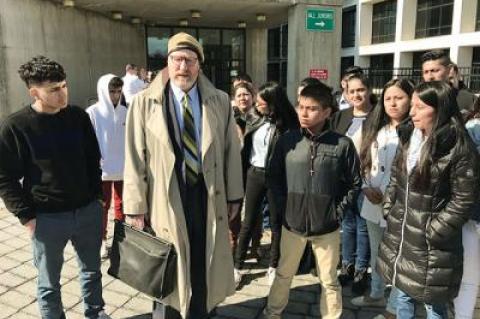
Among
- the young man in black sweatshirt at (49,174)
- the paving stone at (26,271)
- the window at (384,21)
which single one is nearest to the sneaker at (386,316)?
the young man in black sweatshirt at (49,174)

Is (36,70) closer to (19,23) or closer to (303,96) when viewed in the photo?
(303,96)

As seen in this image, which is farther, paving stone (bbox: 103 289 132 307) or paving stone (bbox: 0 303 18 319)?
paving stone (bbox: 103 289 132 307)

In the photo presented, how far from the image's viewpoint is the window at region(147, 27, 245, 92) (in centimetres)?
1639

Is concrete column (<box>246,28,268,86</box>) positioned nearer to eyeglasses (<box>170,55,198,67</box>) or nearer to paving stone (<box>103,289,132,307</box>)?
paving stone (<box>103,289,132,307</box>)

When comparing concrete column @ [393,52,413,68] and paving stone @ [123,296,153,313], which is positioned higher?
concrete column @ [393,52,413,68]

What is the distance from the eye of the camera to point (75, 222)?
2.96 meters

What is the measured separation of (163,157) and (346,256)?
2340 mm

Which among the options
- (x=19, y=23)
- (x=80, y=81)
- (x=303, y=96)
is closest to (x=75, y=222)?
(x=303, y=96)

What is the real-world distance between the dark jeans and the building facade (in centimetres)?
1601

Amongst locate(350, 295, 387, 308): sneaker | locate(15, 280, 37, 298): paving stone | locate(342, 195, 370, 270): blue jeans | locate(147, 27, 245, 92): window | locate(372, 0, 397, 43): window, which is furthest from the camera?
locate(372, 0, 397, 43): window

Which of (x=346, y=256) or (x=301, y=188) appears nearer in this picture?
(x=301, y=188)

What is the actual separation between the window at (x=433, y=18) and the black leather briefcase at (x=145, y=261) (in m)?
31.3

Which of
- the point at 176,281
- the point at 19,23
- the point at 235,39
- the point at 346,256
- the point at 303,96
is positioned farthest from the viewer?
the point at 235,39

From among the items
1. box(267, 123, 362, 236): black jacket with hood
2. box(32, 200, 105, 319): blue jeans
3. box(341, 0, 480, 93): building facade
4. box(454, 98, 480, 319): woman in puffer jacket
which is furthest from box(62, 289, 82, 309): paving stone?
box(341, 0, 480, 93): building facade
